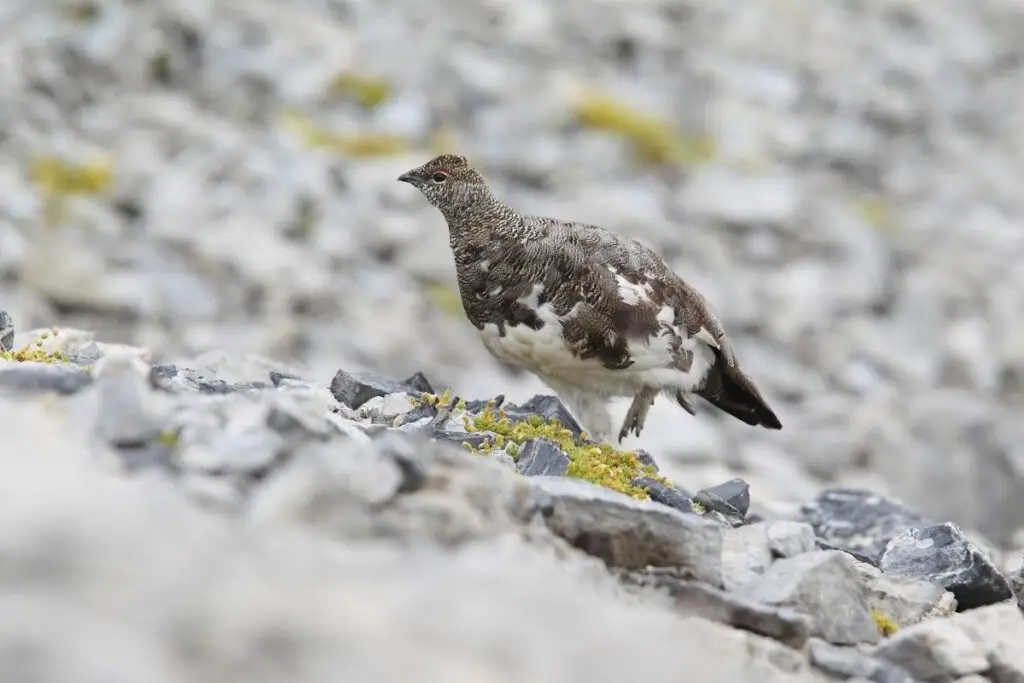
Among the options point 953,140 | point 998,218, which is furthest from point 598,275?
point 953,140

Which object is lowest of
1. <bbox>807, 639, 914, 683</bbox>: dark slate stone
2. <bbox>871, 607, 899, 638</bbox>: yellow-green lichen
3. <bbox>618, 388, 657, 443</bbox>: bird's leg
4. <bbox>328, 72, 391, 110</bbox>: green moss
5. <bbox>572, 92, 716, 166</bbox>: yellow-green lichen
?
<bbox>807, 639, 914, 683</bbox>: dark slate stone

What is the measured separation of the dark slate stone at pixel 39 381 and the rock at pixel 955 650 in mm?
2809

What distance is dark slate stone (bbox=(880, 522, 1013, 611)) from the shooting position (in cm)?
571

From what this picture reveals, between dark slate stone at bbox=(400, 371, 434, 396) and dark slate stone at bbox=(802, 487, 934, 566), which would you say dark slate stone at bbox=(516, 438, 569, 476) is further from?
dark slate stone at bbox=(802, 487, 934, 566)

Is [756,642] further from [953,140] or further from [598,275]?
[953,140]

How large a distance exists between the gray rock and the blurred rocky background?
65.9 inches

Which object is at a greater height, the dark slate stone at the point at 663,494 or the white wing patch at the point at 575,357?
the white wing patch at the point at 575,357

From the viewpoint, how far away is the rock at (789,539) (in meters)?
5.23

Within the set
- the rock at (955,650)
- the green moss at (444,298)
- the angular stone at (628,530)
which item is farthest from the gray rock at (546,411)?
the green moss at (444,298)

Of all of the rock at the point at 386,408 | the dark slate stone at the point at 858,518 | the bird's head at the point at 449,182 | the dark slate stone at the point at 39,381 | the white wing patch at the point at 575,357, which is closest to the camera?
the dark slate stone at the point at 39,381

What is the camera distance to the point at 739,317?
15703 mm

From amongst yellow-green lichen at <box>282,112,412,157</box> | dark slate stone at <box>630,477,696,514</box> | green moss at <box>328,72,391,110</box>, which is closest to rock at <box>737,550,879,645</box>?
dark slate stone at <box>630,477,696,514</box>

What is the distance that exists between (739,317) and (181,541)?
12.5m

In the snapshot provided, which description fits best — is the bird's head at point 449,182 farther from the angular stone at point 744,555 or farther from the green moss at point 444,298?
the green moss at point 444,298
